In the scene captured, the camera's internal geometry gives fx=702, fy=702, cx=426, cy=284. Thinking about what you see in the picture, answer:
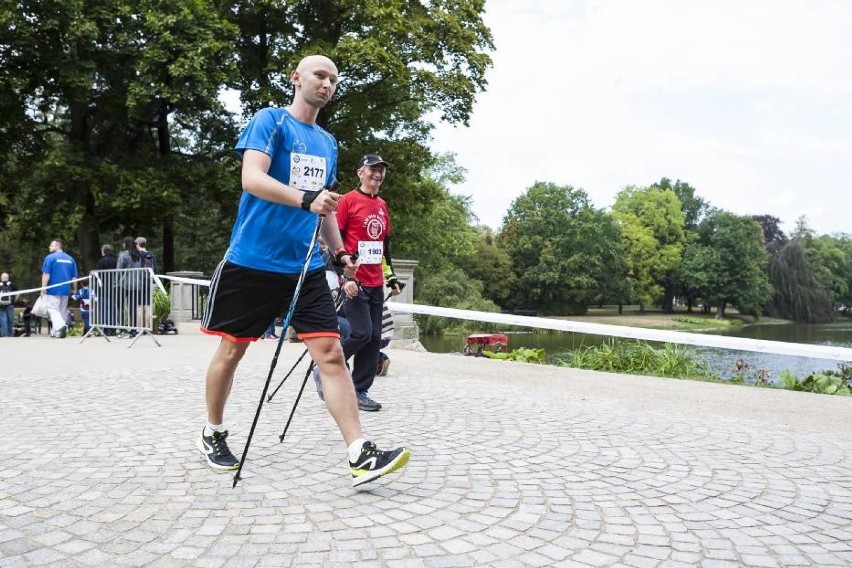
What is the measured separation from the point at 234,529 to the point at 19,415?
326cm

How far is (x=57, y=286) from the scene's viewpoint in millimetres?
13961

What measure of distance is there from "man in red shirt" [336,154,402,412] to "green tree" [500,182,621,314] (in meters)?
50.2

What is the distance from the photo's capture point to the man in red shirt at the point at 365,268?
5.73m

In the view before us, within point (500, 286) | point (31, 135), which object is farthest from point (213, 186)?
point (500, 286)

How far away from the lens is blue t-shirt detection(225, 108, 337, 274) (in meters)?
3.61

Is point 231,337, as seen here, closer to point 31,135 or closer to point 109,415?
point 109,415

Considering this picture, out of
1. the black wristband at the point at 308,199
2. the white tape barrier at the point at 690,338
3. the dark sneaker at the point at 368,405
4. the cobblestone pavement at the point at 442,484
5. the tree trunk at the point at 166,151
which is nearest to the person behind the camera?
the cobblestone pavement at the point at 442,484

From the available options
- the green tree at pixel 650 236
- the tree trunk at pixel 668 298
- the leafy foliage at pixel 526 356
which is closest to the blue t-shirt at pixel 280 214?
the leafy foliage at pixel 526 356

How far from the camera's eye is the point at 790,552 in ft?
9.23

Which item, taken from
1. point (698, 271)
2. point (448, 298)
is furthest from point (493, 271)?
point (698, 271)

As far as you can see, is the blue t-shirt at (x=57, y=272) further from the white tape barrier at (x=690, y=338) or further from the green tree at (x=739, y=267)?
the green tree at (x=739, y=267)

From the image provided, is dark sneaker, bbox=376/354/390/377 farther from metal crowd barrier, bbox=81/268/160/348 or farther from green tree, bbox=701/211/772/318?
green tree, bbox=701/211/772/318

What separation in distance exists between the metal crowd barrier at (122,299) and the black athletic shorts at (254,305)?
868cm

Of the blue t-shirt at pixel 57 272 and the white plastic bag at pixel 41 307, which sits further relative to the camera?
the blue t-shirt at pixel 57 272
